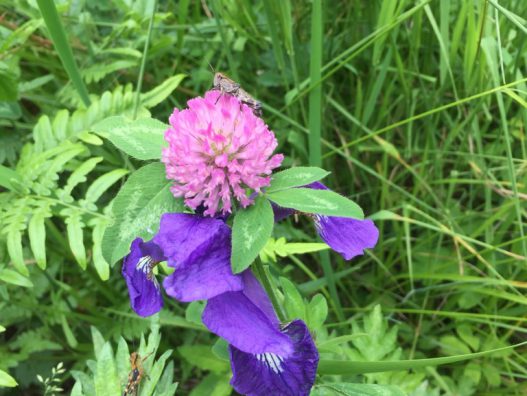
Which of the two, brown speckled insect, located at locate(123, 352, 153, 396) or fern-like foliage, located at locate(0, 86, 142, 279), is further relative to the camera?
fern-like foliage, located at locate(0, 86, 142, 279)

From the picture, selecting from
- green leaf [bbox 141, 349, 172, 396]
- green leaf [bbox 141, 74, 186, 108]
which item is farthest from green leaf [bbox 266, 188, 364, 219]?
green leaf [bbox 141, 74, 186, 108]

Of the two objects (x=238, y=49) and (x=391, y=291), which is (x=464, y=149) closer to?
(x=391, y=291)

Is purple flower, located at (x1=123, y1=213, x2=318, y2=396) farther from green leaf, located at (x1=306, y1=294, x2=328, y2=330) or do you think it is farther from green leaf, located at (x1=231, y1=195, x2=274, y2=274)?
green leaf, located at (x1=306, y1=294, x2=328, y2=330)

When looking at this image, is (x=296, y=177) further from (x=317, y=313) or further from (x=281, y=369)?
(x=317, y=313)

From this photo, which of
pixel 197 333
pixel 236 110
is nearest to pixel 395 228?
pixel 197 333

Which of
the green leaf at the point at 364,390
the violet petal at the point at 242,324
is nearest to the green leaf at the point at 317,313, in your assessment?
the green leaf at the point at 364,390
